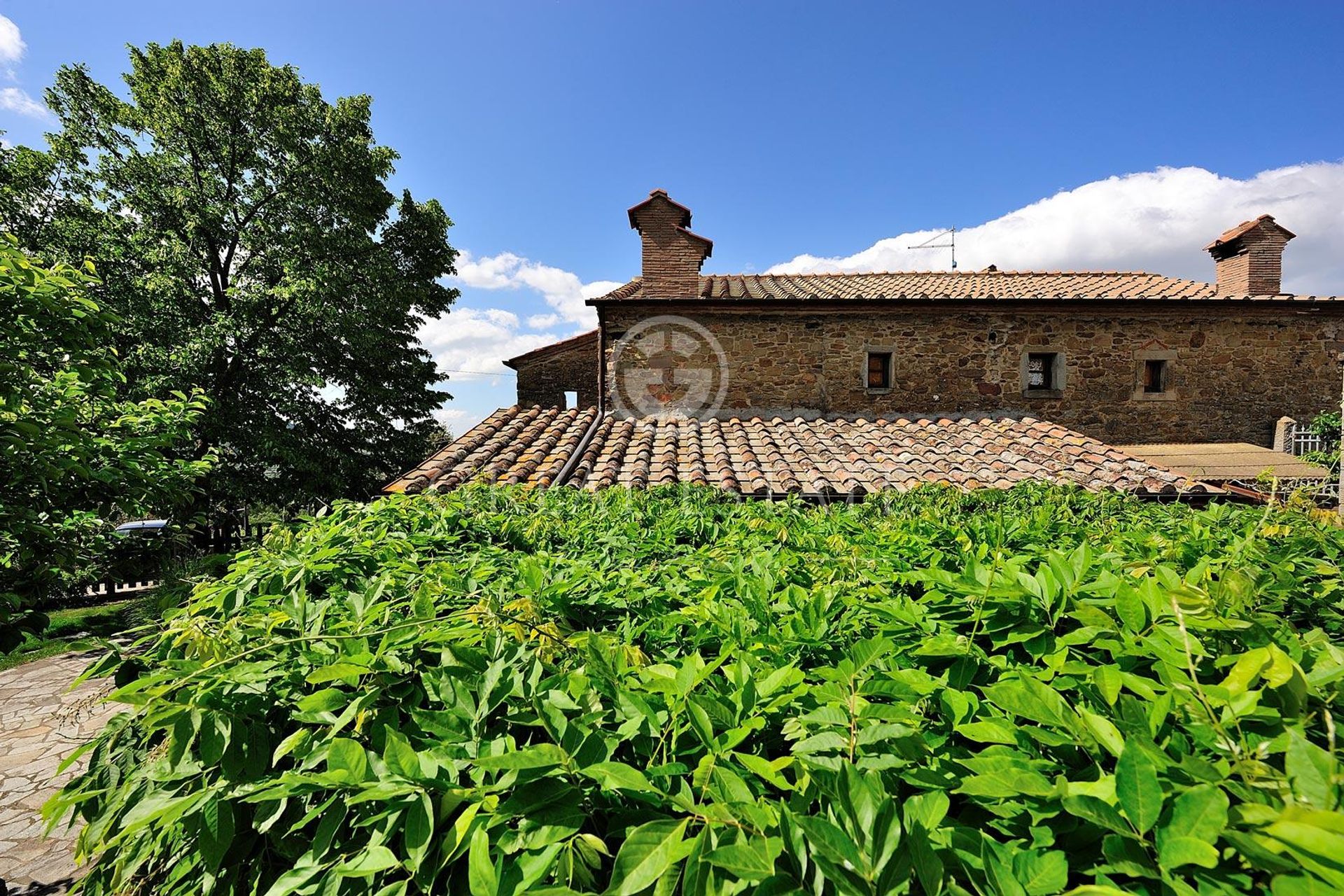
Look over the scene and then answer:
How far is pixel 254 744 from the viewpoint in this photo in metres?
1.00

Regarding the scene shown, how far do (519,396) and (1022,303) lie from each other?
11421mm

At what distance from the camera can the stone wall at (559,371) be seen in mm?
14148

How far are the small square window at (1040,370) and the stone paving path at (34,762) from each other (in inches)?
487

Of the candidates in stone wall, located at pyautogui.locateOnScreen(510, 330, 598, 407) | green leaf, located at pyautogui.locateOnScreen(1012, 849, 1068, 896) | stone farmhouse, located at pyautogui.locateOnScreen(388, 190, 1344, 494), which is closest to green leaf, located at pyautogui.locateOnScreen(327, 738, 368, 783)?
green leaf, located at pyautogui.locateOnScreen(1012, 849, 1068, 896)

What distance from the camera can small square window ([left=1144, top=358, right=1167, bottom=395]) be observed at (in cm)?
1008

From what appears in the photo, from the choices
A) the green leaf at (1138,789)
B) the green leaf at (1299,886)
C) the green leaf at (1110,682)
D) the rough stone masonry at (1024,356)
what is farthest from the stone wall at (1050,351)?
the green leaf at (1299,886)

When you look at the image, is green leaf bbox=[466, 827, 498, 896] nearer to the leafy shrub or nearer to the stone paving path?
the leafy shrub

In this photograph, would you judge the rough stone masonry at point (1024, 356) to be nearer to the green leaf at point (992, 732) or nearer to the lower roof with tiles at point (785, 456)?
the lower roof with tiles at point (785, 456)

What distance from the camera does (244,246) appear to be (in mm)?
15219

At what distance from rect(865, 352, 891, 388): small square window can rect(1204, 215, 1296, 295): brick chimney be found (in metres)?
7.14

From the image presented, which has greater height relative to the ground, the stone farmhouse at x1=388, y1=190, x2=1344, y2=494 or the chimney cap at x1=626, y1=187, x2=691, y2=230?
the chimney cap at x1=626, y1=187, x2=691, y2=230

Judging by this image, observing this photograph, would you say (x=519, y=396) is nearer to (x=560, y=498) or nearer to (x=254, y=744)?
(x=560, y=498)

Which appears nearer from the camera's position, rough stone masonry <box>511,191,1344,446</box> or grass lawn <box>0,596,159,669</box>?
grass lawn <box>0,596,159,669</box>

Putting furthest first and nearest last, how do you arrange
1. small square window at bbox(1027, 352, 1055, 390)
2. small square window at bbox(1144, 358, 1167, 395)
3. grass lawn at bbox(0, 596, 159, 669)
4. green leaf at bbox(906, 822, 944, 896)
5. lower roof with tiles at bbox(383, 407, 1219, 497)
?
1. small square window at bbox(1027, 352, 1055, 390)
2. small square window at bbox(1144, 358, 1167, 395)
3. lower roof with tiles at bbox(383, 407, 1219, 497)
4. grass lawn at bbox(0, 596, 159, 669)
5. green leaf at bbox(906, 822, 944, 896)
